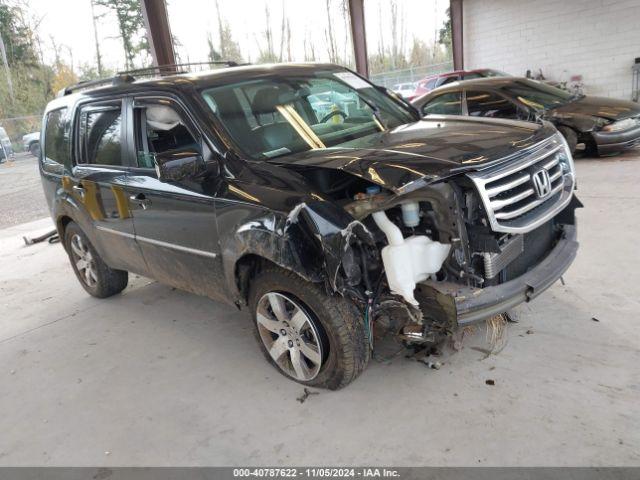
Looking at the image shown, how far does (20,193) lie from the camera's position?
32.4 ft

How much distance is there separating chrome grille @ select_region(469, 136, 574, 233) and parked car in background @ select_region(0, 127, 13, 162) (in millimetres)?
10288

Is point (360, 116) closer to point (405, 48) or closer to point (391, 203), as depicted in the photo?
point (391, 203)

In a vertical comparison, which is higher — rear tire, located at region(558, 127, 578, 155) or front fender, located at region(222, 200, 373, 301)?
front fender, located at region(222, 200, 373, 301)

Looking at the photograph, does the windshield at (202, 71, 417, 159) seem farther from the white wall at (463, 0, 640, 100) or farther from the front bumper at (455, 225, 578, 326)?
the white wall at (463, 0, 640, 100)

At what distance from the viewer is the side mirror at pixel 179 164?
8.88ft

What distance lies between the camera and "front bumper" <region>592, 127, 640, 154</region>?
7.25 meters

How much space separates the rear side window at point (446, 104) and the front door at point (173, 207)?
577cm

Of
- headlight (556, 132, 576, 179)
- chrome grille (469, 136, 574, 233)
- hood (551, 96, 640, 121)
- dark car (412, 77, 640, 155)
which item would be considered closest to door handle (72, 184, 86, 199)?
chrome grille (469, 136, 574, 233)

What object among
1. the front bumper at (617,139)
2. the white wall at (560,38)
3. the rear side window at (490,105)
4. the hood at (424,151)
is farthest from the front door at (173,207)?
the white wall at (560,38)

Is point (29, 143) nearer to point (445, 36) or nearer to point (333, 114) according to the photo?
point (333, 114)

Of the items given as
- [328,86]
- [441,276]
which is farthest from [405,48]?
[441,276]

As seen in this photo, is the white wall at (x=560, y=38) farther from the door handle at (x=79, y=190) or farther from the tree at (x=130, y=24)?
the door handle at (x=79, y=190)

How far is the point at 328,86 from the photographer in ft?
11.9

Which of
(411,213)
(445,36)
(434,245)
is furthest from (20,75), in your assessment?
(445,36)
